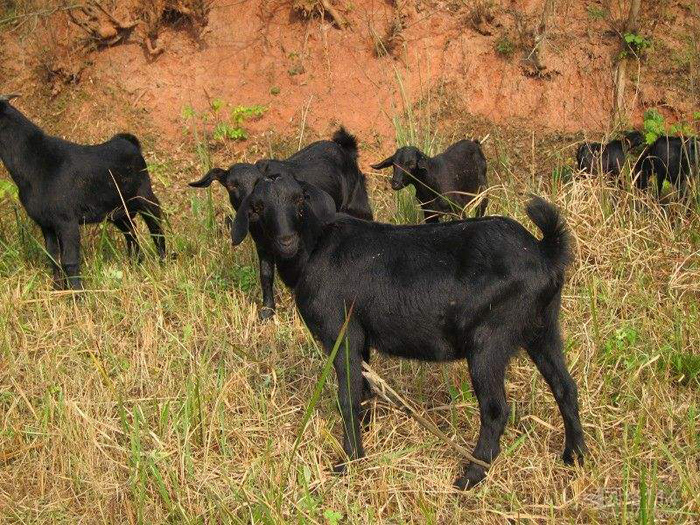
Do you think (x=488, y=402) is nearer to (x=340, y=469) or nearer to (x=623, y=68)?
(x=340, y=469)

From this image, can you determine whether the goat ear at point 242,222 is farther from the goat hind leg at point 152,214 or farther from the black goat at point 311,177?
the goat hind leg at point 152,214

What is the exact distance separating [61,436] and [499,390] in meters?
2.22

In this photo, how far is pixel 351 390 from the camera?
450cm

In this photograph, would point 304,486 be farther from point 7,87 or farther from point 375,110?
point 7,87

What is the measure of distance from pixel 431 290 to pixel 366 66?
8147 mm

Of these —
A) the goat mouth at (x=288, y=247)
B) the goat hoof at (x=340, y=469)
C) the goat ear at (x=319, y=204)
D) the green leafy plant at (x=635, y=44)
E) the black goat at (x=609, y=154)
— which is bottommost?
the goat hoof at (x=340, y=469)

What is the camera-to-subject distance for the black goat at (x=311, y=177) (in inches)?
255

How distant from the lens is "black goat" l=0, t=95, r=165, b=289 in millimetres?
6965

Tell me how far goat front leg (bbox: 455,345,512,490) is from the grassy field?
12 cm

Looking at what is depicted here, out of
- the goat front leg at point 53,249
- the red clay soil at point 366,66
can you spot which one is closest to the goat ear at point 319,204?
the goat front leg at point 53,249

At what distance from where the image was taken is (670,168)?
8.25m

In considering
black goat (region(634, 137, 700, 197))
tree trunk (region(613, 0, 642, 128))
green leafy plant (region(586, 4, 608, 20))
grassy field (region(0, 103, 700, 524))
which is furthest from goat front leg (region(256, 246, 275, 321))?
green leafy plant (region(586, 4, 608, 20))

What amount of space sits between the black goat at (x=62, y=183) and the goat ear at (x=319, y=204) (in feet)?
7.89

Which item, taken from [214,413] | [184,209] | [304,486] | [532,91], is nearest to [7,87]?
[184,209]
